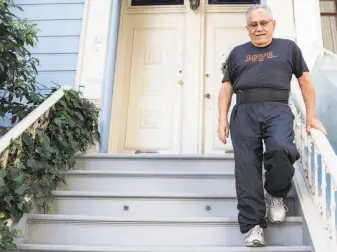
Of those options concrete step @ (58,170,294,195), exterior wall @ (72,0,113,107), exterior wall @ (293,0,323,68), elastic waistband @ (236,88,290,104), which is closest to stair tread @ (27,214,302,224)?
concrete step @ (58,170,294,195)

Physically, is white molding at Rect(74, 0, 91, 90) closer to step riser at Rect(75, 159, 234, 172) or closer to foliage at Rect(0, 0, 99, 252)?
foliage at Rect(0, 0, 99, 252)

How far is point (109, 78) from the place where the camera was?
3.60m

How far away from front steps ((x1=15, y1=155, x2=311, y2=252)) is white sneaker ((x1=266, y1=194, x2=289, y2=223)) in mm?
66

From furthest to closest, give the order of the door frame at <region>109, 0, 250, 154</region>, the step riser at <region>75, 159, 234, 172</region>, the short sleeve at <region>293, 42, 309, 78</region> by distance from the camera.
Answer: the door frame at <region>109, 0, 250, 154</region> → the step riser at <region>75, 159, 234, 172</region> → the short sleeve at <region>293, 42, 309, 78</region>

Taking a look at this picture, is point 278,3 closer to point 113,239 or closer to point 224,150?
point 224,150

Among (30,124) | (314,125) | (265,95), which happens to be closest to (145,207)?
(30,124)

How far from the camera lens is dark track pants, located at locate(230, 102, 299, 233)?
181 centimetres

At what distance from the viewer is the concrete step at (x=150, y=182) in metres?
2.44

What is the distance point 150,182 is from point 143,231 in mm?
489

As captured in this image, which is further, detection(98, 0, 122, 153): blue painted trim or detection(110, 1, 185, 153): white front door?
detection(110, 1, 185, 153): white front door

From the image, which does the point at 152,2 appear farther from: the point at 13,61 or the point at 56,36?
the point at 13,61

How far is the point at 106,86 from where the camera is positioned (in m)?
3.53

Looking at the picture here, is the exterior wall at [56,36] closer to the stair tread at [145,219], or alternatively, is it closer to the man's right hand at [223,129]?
the stair tread at [145,219]

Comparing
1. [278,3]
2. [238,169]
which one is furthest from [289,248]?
[278,3]
